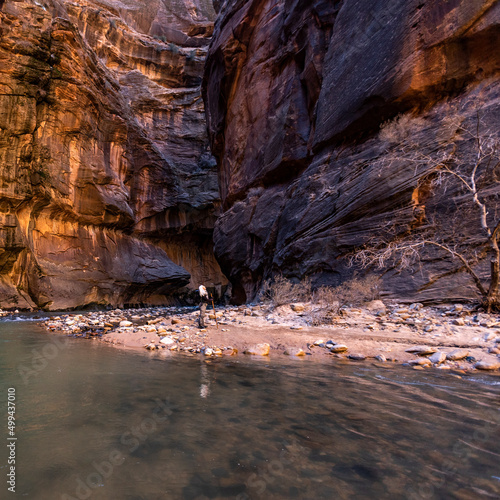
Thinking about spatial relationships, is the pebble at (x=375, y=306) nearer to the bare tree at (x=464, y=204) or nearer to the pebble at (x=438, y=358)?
the bare tree at (x=464, y=204)

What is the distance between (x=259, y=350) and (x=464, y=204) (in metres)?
8.23

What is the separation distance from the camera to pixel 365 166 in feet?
43.3

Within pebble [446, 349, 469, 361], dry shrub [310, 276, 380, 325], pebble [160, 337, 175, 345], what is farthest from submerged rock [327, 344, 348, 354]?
pebble [160, 337, 175, 345]

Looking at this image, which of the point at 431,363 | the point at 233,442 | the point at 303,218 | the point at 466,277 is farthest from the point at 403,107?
the point at 233,442

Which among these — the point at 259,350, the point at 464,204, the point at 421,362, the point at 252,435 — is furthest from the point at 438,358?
the point at 464,204

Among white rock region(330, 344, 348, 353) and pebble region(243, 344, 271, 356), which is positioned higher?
white rock region(330, 344, 348, 353)

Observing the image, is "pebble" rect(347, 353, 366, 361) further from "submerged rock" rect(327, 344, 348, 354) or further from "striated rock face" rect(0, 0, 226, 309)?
"striated rock face" rect(0, 0, 226, 309)

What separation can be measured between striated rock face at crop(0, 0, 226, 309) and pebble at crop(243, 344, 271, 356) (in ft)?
67.3

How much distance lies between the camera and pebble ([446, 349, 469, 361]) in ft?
18.5

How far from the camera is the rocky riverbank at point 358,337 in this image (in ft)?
19.5

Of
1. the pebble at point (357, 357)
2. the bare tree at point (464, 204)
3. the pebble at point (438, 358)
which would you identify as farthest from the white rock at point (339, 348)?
the bare tree at point (464, 204)

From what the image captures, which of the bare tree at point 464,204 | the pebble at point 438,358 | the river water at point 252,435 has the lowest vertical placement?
the pebble at point 438,358

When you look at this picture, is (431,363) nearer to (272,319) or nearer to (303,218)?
(272,319)

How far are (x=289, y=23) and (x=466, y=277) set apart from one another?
18658 mm
